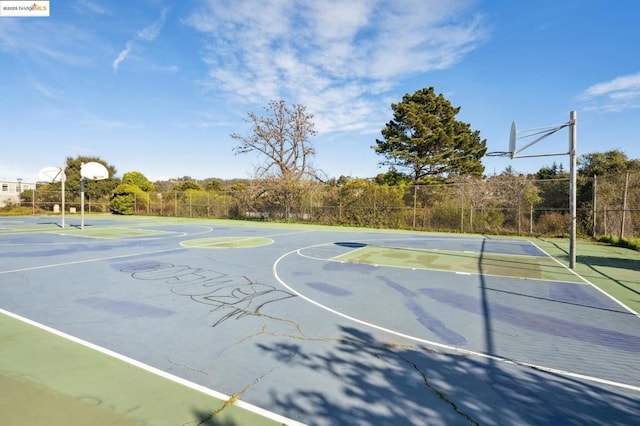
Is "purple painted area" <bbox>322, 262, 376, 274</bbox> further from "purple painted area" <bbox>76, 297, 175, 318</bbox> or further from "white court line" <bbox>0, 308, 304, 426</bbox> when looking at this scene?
"white court line" <bbox>0, 308, 304, 426</bbox>

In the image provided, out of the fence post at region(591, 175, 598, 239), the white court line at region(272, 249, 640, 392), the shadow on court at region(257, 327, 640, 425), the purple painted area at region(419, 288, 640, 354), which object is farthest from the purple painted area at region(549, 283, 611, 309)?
the fence post at region(591, 175, 598, 239)

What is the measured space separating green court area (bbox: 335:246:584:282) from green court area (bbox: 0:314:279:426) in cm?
725

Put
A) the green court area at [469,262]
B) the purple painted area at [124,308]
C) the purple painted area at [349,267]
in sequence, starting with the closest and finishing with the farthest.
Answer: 1. the purple painted area at [124,308]
2. the green court area at [469,262]
3. the purple painted area at [349,267]

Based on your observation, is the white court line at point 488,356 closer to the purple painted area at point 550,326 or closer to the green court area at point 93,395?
the purple painted area at point 550,326

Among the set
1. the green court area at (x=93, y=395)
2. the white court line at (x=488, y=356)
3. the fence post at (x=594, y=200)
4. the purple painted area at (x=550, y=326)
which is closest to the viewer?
the green court area at (x=93, y=395)

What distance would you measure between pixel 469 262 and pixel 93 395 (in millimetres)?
9651

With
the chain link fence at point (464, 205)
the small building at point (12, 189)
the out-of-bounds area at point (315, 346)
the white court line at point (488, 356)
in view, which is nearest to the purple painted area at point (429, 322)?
the out-of-bounds area at point (315, 346)

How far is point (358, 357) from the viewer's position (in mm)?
3758

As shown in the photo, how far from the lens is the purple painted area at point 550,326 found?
4285mm

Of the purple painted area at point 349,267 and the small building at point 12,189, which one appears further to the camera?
the small building at point 12,189

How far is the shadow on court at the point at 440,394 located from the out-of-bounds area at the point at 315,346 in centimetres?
2

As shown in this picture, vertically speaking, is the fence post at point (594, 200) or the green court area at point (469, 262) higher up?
the fence post at point (594, 200)

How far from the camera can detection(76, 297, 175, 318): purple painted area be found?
5109 mm

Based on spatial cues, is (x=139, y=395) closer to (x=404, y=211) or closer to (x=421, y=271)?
(x=421, y=271)
